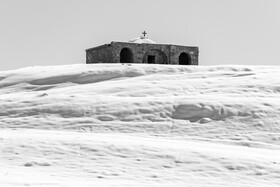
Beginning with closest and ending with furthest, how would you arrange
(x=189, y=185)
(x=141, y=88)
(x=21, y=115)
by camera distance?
(x=189, y=185)
(x=21, y=115)
(x=141, y=88)

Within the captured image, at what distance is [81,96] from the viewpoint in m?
22.4

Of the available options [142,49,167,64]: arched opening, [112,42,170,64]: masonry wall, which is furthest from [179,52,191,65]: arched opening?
[142,49,167,64]: arched opening

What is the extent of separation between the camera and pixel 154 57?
→ 3834cm

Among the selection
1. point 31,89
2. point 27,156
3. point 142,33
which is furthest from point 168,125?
point 142,33

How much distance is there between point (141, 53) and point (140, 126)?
1924 centimetres

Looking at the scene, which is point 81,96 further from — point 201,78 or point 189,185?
point 189,185

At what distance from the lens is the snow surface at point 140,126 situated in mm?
12695

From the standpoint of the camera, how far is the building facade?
120ft

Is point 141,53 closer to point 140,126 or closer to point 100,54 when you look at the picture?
point 100,54

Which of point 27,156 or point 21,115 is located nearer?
point 27,156

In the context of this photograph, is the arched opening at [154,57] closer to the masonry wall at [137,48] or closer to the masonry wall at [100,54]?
the masonry wall at [137,48]

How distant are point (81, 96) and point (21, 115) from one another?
116 inches

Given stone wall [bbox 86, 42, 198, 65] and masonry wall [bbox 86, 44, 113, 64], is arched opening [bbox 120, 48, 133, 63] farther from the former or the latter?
masonry wall [bbox 86, 44, 113, 64]

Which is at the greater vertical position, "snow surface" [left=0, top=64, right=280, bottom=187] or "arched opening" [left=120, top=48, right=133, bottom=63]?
"arched opening" [left=120, top=48, right=133, bottom=63]
